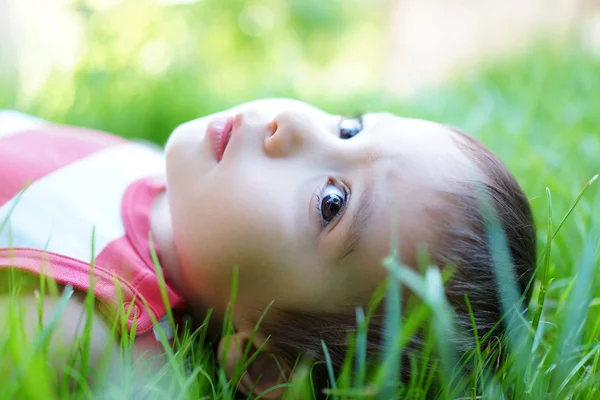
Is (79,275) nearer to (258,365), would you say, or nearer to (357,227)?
(258,365)

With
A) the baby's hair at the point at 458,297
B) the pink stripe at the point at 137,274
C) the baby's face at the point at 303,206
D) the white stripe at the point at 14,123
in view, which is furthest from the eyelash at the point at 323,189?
the white stripe at the point at 14,123

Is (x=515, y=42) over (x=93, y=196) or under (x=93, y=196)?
over

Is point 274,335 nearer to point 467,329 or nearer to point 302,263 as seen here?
point 302,263

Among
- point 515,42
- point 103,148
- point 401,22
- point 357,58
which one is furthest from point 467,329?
point 357,58

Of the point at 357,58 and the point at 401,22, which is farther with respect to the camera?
the point at 357,58

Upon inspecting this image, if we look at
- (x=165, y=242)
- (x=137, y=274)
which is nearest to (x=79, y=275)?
(x=137, y=274)

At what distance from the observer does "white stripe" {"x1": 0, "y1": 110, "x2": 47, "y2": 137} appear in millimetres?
1149

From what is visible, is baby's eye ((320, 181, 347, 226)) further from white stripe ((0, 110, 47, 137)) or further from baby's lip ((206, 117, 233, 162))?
white stripe ((0, 110, 47, 137))

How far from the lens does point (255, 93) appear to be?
266cm

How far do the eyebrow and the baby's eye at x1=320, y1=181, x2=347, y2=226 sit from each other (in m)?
0.04

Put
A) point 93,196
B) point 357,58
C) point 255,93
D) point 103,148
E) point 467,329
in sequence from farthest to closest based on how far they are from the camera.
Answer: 1. point 357,58
2. point 255,93
3. point 103,148
4. point 93,196
5. point 467,329

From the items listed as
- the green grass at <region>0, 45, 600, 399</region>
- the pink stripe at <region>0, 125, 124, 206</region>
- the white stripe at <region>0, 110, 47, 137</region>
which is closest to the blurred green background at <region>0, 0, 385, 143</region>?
the green grass at <region>0, 45, 600, 399</region>

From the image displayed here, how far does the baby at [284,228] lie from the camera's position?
0.79m

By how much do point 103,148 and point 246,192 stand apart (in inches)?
20.7
